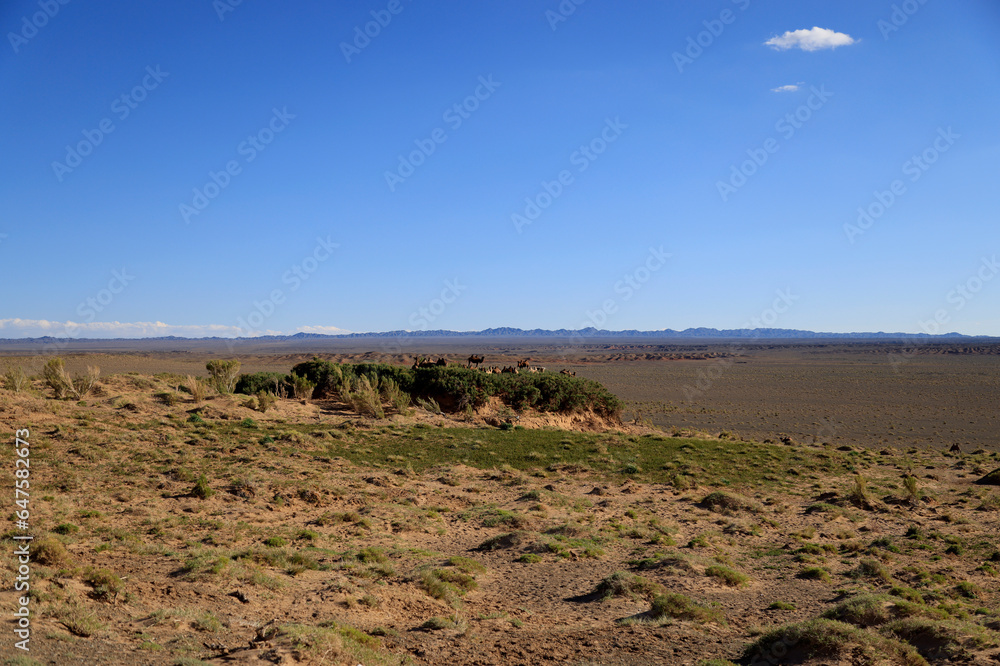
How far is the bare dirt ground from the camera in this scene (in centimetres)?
746

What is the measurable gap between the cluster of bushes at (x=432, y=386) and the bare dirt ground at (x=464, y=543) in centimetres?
304

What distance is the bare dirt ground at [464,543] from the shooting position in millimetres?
7457

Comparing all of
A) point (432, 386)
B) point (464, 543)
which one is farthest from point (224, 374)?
point (464, 543)

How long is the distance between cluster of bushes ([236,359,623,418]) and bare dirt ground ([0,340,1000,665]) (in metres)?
3.04

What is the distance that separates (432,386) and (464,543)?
1563 cm

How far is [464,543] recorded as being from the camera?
1279 centimetres

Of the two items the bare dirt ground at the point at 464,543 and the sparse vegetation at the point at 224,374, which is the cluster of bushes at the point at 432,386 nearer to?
the sparse vegetation at the point at 224,374

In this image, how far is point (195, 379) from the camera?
23.0 meters

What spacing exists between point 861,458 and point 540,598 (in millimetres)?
19011

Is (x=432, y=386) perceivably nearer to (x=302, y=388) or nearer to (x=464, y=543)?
(x=302, y=388)

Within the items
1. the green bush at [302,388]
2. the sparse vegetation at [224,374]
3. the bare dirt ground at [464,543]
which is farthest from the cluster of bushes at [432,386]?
the bare dirt ground at [464,543]

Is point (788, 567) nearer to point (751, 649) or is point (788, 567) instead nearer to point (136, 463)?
point (751, 649)

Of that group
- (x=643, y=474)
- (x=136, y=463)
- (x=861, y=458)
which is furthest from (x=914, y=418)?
(x=136, y=463)

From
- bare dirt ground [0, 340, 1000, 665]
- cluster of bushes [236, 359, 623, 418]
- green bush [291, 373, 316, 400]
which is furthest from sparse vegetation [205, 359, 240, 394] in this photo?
green bush [291, 373, 316, 400]
